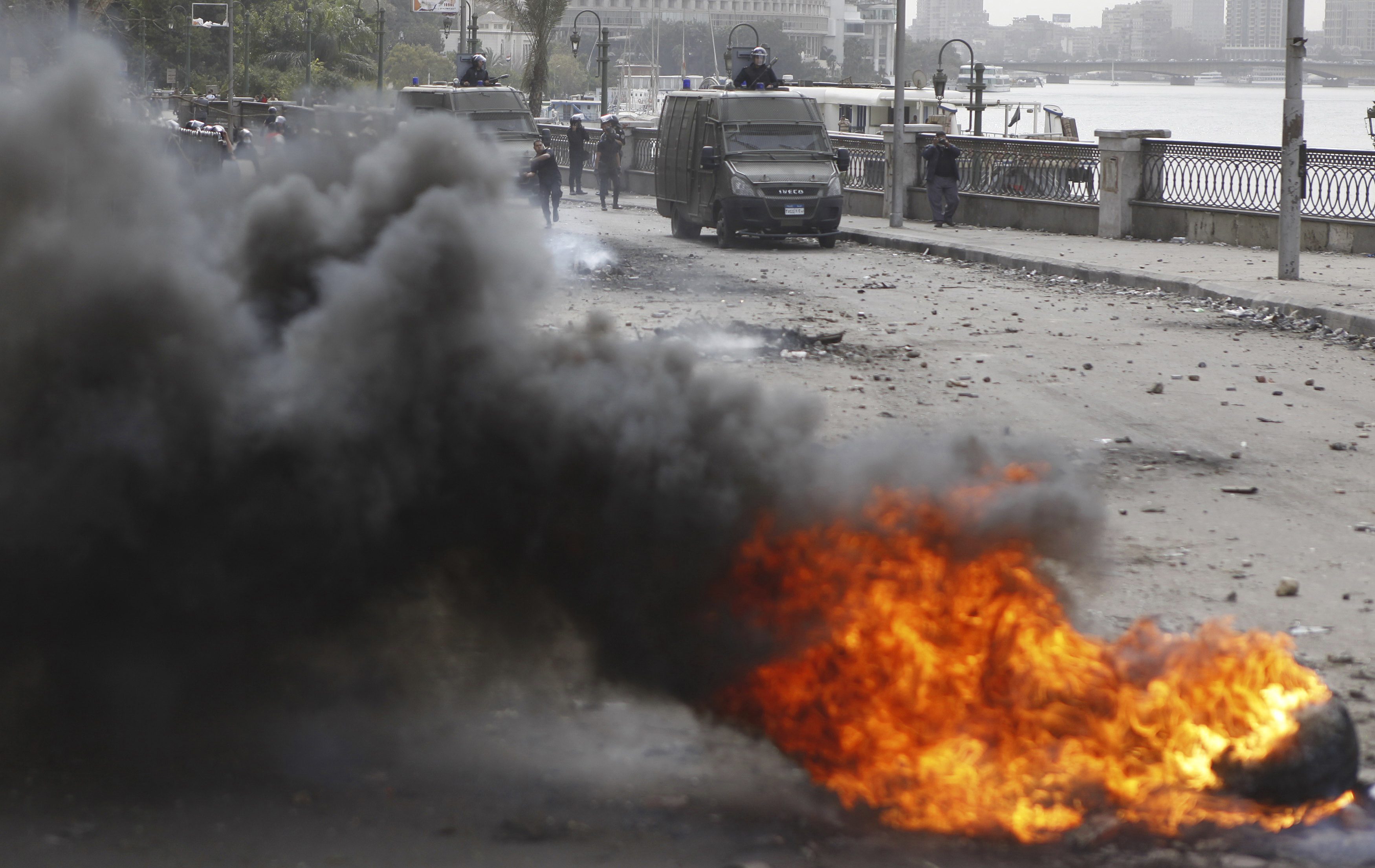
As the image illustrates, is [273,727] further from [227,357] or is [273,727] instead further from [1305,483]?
[1305,483]

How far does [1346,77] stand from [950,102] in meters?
11.3

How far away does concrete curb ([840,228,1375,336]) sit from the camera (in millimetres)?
13469

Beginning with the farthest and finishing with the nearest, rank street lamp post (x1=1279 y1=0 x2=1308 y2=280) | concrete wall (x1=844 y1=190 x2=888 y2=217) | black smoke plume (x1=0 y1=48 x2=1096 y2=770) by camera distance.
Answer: concrete wall (x1=844 y1=190 x2=888 y2=217) < street lamp post (x1=1279 y1=0 x2=1308 y2=280) < black smoke plume (x1=0 y1=48 x2=1096 y2=770)

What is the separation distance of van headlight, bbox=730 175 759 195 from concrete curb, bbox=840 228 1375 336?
2.58 m

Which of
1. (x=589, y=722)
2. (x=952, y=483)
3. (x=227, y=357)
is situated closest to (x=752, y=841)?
(x=589, y=722)

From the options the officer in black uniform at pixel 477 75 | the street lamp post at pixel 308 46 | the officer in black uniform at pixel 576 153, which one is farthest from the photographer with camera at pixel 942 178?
the street lamp post at pixel 308 46

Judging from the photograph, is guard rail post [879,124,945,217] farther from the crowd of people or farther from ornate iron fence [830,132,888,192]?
the crowd of people

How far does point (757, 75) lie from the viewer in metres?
23.4

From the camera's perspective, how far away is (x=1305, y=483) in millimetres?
7617

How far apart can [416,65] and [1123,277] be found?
266 feet

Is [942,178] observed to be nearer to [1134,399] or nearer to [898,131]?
[898,131]

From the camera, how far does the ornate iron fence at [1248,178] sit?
18969mm

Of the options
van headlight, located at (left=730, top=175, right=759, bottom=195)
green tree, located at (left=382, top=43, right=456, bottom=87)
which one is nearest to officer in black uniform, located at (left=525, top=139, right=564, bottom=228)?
van headlight, located at (left=730, top=175, right=759, bottom=195)

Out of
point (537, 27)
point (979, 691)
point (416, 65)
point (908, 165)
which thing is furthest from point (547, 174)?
point (416, 65)
